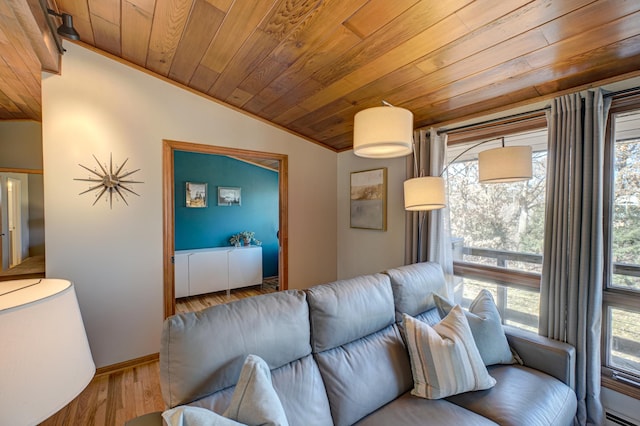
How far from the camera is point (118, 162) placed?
2418 mm

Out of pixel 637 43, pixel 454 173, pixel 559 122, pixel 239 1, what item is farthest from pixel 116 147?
pixel 637 43

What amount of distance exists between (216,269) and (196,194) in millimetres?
1298

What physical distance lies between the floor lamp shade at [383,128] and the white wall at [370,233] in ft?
4.98

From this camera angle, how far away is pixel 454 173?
2.59 meters

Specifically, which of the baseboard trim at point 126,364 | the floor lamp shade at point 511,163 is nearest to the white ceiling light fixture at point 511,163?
the floor lamp shade at point 511,163

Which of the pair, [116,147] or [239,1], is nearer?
[239,1]

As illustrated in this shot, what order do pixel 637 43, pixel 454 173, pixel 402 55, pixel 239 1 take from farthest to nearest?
1. pixel 454 173
2. pixel 402 55
3. pixel 239 1
4. pixel 637 43

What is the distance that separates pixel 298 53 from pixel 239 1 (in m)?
0.47

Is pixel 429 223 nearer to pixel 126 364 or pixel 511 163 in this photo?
pixel 511 163

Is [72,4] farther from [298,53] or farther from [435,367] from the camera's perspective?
[435,367]

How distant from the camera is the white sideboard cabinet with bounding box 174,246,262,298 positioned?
4.09 m

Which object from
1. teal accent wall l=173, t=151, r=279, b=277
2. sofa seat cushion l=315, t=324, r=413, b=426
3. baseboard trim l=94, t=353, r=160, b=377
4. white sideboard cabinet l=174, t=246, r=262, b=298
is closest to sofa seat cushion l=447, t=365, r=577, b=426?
sofa seat cushion l=315, t=324, r=413, b=426

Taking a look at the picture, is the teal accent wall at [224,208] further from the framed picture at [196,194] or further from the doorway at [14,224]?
the doorway at [14,224]

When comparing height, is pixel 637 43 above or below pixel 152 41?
below
